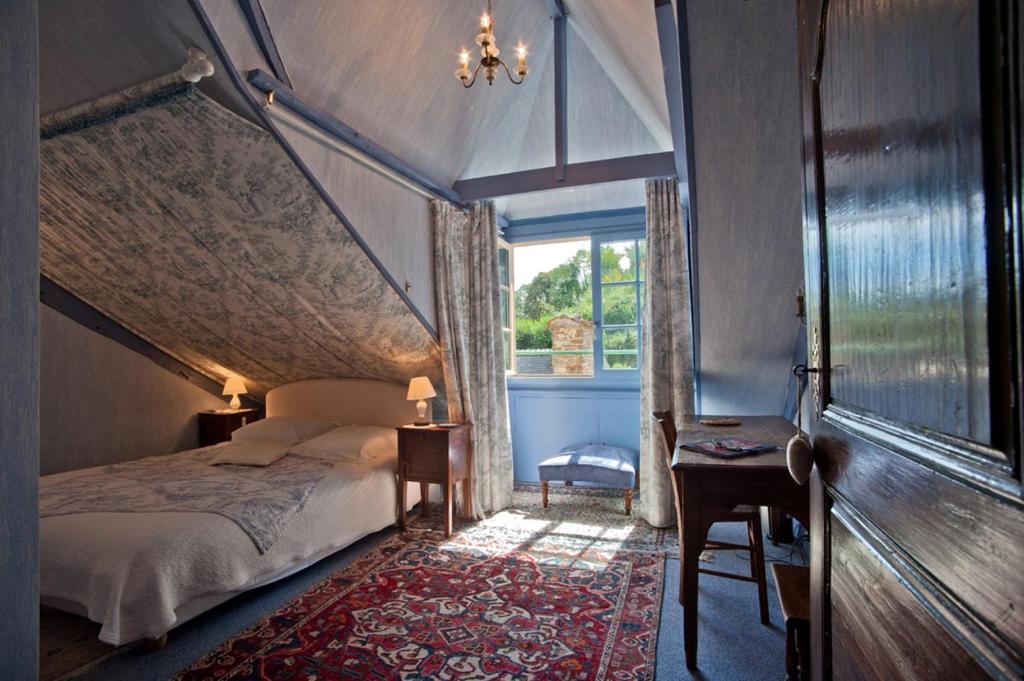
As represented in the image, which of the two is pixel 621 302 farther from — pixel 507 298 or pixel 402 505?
pixel 402 505

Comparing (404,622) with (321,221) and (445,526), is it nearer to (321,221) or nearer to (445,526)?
(445,526)

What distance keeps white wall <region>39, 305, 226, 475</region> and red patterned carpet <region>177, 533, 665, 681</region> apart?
9.32 feet

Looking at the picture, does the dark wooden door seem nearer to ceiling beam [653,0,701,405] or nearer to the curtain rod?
ceiling beam [653,0,701,405]

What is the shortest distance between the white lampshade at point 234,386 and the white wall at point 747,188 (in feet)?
13.7

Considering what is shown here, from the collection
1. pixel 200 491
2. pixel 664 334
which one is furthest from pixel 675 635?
Result: pixel 200 491

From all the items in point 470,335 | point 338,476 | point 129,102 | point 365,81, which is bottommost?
point 338,476

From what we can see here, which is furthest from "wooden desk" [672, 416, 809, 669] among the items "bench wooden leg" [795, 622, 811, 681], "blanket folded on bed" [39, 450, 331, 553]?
"blanket folded on bed" [39, 450, 331, 553]

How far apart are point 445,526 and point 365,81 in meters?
2.99

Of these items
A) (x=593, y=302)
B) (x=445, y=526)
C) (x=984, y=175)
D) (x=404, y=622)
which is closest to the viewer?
(x=984, y=175)

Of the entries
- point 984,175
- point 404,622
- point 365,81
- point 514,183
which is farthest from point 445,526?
point 984,175

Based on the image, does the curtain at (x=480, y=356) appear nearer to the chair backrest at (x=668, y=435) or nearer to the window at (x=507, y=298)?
the window at (x=507, y=298)

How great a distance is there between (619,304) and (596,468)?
161 centimetres

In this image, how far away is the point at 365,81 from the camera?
3094mm

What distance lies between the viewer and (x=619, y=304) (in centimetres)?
502
